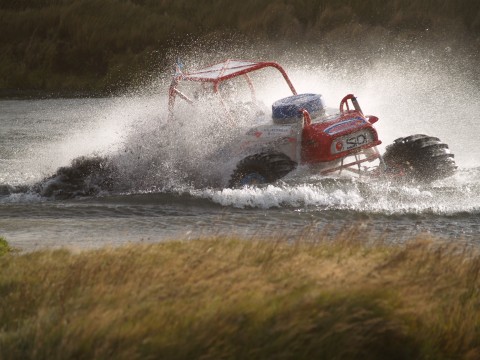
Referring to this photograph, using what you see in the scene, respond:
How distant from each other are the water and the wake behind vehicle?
0.28 meters

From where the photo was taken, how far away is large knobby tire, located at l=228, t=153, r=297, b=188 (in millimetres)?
15344

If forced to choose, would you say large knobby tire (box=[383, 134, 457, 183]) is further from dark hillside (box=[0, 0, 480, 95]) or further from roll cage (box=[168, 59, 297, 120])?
dark hillside (box=[0, 0, 480, 95])

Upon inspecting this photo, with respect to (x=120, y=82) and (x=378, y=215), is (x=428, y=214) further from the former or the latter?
(x=120, y=82)

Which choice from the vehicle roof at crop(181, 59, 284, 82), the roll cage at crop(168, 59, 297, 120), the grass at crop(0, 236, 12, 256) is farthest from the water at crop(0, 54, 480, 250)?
the vehicle roof at crop(181, 59, 284, 82)

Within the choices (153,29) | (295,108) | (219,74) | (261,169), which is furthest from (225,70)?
(153,29)

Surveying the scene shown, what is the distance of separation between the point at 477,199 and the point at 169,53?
89.2 ft

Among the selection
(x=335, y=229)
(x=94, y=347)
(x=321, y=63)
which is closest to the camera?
(x=94, y=347)

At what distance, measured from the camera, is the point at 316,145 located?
607 inches

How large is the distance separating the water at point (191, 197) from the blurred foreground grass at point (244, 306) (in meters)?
1.99

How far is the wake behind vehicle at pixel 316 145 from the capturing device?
15.5 meters

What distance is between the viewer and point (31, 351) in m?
6.58

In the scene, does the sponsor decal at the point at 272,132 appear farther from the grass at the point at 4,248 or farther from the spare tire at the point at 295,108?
the grass at the point at 4,248

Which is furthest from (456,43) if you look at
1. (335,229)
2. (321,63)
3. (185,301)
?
(185,301)

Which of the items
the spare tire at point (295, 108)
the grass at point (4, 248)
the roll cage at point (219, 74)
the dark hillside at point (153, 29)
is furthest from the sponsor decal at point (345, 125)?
the dark hillside at point (153, 29)
